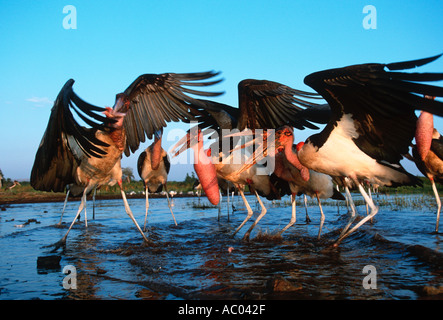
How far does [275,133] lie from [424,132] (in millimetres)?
2391

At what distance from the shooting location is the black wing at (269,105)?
22.9ft

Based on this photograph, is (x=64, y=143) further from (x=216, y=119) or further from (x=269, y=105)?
(x=269, y=105)

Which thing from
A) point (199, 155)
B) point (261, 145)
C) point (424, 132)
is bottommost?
point (199, 155)

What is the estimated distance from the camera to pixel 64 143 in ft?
19.1

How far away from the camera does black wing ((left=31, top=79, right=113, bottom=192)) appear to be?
4.25m

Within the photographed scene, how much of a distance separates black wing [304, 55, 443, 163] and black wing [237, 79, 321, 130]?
6.65ft

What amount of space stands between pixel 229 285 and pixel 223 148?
3.42 metres

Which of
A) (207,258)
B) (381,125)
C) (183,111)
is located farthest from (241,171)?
(381,125)

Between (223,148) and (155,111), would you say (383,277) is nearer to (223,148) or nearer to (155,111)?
(223,148)

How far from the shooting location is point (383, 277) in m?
3.74

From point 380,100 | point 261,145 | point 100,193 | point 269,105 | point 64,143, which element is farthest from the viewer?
point 100,193

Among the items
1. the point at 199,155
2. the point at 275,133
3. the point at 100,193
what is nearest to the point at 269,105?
the point at 275,133
